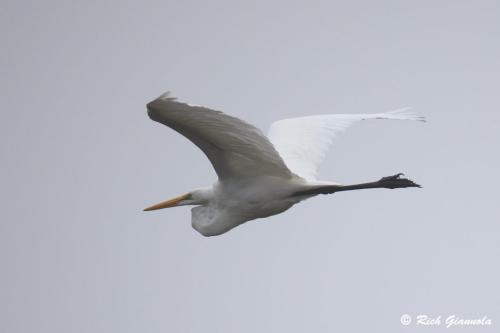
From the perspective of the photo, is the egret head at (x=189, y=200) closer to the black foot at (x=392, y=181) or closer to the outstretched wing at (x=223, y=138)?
the outstretched wing at (x=223, y=138)

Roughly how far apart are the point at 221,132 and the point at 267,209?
1.72 meters

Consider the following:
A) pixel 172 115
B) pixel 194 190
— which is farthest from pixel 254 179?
pixel 172 115

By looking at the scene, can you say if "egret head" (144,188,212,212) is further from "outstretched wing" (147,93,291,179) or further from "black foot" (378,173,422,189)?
"black foot" (378,173,422,189)

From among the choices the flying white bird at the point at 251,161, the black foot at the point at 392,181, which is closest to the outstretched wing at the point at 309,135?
the flying white bird at the point at 251,161

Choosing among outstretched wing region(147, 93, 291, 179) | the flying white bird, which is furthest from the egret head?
outstretched wing region(147, 93, 291, 179)

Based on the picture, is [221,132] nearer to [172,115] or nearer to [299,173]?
[172,115]

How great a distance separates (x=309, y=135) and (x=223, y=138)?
2.88m

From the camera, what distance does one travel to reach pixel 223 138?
8977 millimetres

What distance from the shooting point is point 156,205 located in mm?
11625

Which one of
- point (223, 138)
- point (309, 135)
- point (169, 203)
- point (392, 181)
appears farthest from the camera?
point (309, 135)

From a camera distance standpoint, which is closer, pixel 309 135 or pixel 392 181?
pixel 392 181

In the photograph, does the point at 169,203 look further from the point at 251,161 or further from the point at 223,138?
the point at 223,138

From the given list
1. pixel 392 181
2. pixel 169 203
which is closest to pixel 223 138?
pixel 392 181

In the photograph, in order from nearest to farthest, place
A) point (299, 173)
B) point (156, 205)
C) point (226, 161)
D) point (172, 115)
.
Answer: point (172, 115), point (226, 161), point (299, 173), point (156, 205)
